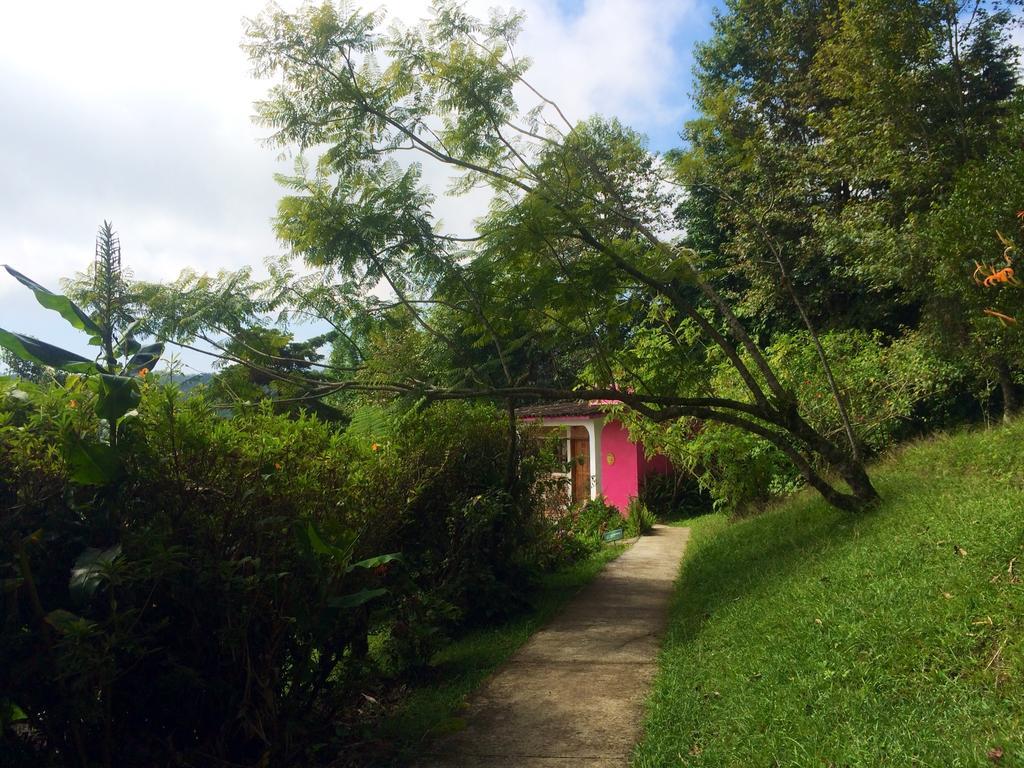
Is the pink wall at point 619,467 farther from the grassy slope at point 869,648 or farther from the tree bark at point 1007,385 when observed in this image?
the grassy slope at point 869,648

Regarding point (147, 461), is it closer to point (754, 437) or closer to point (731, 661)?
point (731, 661)

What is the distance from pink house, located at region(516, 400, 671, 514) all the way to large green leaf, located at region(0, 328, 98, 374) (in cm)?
1444

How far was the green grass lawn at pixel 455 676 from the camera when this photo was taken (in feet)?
16.0

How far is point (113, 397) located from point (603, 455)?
52.6ft

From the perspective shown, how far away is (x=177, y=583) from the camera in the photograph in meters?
3.63

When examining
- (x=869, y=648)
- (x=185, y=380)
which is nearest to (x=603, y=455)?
(x=869, y=648)

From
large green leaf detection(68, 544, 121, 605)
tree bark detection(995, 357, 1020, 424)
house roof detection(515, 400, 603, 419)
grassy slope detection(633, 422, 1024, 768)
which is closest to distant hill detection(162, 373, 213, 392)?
large green leaf detection(68, 544, 121, 605)

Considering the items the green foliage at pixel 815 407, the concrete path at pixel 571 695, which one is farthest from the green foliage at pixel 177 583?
the green foliage at pixel 815 407

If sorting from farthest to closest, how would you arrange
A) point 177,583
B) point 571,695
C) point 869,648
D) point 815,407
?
point 815,407 → point 571,695 → point 869,648 → point 177,583

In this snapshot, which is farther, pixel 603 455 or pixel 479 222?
pixel 603 455

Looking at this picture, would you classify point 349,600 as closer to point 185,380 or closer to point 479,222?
point 185,380

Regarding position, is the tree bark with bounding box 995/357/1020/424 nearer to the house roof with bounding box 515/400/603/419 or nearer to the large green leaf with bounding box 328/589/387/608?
the house roof with bounding box 515/400/603/419

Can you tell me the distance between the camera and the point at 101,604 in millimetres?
3508

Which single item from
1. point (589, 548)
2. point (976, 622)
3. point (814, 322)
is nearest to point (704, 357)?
point (589, 548)
